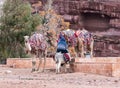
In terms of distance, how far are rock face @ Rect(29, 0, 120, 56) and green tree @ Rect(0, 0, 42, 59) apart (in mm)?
13853

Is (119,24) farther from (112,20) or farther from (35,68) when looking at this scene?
(35,68)

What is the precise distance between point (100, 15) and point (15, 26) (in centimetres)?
1863

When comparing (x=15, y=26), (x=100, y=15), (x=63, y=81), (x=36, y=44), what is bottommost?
(x=63, y=81)

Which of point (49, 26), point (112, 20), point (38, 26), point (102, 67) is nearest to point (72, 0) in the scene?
point (112, 20)

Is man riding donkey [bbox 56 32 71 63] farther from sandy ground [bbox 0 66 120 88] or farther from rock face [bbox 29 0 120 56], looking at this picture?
rock face [bbox 29 0 120 56]

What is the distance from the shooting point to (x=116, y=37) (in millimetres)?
51312

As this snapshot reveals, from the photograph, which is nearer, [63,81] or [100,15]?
[63,81]

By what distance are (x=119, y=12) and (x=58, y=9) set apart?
657 centimetres

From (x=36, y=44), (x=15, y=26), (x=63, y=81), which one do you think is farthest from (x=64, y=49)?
(x=15, y=26)

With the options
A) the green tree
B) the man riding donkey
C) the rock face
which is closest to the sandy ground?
the man riding donkey

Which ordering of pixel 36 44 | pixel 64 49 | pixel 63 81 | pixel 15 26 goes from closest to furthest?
pixel 63 81, pixel 64 49, pixel 36 44, pixel 15 26

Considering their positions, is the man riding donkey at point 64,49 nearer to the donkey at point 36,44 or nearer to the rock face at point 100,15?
the donkey at point 36,44

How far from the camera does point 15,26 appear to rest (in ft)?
119

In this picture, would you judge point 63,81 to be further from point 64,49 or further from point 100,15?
point 100,15
